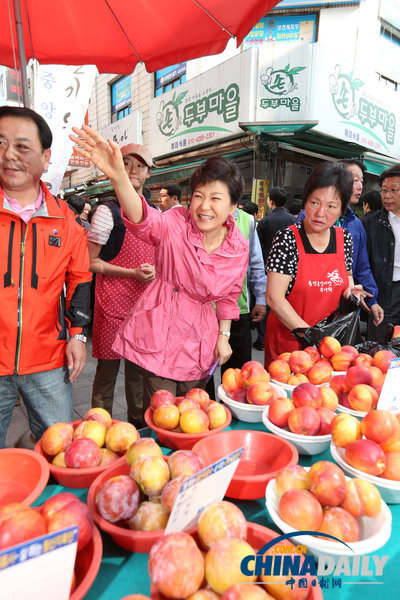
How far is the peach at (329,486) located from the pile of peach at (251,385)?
0.60 meters

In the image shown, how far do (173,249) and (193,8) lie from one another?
1.91m

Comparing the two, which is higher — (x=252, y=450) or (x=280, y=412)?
(x=280, y=412)

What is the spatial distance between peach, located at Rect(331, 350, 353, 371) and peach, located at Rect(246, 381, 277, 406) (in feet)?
1.88

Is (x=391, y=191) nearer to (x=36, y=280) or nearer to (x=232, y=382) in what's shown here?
(x=232, y=382)

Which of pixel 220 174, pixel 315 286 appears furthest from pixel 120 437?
pixel 315 286

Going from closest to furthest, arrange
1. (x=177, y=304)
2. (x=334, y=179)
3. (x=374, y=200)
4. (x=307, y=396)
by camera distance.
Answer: (x=307, y=396), (x=177, y=304), (x=334, y=179), (x=374, y=200)

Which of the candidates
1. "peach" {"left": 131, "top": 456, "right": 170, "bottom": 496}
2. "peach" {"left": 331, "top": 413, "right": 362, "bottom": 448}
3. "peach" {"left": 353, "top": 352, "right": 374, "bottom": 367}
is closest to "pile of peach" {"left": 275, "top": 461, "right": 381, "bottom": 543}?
"peach" {"left": 331, "top": 413, "right": 362, "bottom": 448}

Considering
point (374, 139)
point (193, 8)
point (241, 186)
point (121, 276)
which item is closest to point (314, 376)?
point (241, 186)

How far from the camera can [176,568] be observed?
2.16 ft

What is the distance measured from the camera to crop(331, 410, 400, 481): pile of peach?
42.5 inches

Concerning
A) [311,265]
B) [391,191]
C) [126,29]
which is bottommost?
[311,265]

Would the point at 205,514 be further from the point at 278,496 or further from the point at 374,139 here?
the point at 374,139

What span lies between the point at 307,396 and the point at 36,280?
1489 mm

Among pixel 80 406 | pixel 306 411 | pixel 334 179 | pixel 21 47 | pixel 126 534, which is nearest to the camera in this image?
pixel 126 534
